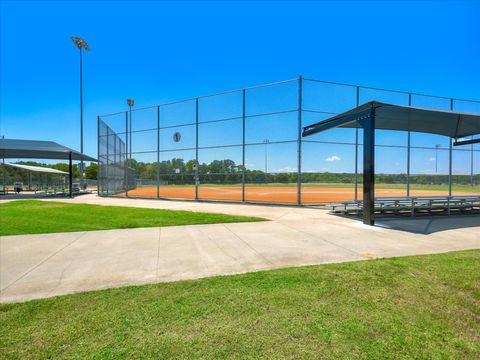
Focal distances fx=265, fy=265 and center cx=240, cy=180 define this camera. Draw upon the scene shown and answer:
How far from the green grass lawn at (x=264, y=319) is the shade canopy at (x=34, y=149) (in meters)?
23.2

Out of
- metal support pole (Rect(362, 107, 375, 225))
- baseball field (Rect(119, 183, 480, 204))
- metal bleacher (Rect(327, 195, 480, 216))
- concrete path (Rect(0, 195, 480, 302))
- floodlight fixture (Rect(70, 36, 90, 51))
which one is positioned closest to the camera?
concrete path (Rect(0, 195, 480, 302))

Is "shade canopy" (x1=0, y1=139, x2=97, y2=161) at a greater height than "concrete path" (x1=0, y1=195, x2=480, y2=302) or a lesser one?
greater

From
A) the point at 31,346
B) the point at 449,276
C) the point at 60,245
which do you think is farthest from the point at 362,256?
the point at 60,245

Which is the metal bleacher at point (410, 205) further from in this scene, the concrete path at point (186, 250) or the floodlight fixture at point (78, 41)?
the floodlight fixture at point (78, 41)

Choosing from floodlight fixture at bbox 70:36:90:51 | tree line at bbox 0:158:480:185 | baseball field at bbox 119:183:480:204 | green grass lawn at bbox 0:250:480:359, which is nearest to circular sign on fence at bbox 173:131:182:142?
tree line at bbox 0:158:480:185

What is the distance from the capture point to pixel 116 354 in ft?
7.45

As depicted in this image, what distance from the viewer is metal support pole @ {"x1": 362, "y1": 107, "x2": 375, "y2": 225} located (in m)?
9.16

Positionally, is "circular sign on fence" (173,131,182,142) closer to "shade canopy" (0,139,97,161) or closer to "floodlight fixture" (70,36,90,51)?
"shade canopy" (0,139,97,161)

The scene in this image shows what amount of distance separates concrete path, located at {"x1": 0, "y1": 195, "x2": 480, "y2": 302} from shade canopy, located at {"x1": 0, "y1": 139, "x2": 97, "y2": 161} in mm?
18970

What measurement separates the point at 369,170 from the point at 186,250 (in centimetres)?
715

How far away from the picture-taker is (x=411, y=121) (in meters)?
12.7

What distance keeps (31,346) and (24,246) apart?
15.6 feet

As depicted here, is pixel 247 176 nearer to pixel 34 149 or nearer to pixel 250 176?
pixel 250 176

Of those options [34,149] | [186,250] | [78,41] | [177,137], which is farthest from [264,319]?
[78,41]
